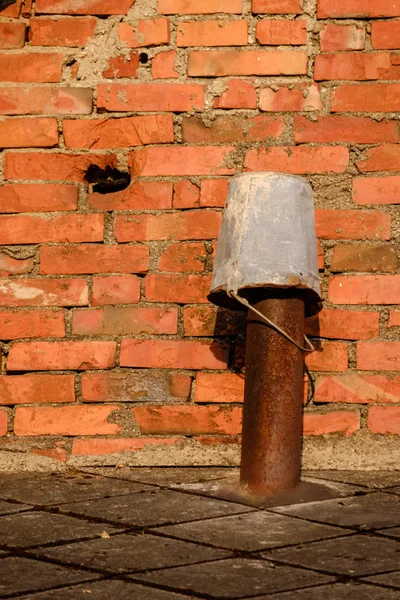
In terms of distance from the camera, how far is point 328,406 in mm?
2871

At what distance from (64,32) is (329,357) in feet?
4.39

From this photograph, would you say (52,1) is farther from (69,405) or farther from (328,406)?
(328,406)

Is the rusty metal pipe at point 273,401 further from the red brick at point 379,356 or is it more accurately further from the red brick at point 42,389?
the red brick at point 42,389

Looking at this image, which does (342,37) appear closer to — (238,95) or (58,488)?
(238,95)

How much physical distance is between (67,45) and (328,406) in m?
1.42

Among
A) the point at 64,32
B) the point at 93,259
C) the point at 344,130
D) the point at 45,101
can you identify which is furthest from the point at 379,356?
the point at 64,32

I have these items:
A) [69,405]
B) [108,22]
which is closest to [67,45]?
[108,22]


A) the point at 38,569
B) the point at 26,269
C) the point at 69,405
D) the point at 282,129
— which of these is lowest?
the point at 38,569

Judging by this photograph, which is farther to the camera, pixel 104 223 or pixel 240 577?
pixel 104 223

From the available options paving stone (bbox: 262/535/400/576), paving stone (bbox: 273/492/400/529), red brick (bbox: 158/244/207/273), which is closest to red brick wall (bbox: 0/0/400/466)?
red brick (bbox: 158/244/207/273)

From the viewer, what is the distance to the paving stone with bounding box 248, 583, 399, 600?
1.70 m

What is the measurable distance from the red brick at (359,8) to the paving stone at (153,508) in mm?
1560

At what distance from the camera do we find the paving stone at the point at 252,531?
2.07 meters

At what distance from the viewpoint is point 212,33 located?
2926 mm
